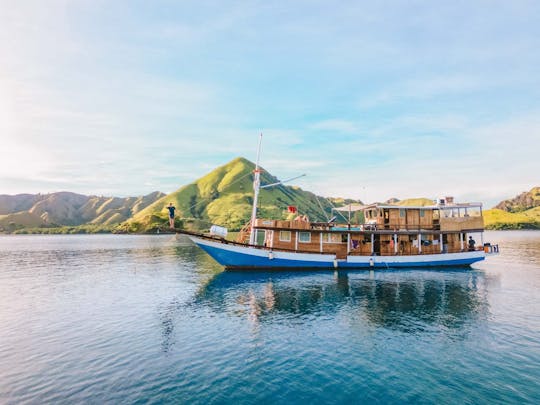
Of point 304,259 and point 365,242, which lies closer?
point 304,259

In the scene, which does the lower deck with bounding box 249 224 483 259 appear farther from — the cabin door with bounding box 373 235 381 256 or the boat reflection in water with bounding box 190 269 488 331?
the boat reflection in water with bounding box 190 269 488 331

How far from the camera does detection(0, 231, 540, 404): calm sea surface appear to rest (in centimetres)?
1548

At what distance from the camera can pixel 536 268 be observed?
54500 mm

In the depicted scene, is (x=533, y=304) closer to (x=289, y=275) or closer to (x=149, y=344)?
(x=289, y=275)

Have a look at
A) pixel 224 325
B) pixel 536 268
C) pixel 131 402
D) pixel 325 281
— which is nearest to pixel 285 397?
pixel 131 402

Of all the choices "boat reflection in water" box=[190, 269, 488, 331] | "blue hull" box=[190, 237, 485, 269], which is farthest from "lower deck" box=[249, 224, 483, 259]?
"boat reflection in water" box=[190, 269, 488, 331]

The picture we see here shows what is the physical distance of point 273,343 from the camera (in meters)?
21.4

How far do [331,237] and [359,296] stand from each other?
1743cm

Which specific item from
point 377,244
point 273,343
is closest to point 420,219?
point 377,244

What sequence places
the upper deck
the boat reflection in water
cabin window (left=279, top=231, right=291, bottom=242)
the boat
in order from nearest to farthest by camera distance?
the boat reflection in water < the boat < cabin window (left=279, top=231, right=291, bottom=242) < the upper deck

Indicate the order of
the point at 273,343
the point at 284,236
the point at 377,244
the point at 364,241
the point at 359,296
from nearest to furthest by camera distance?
the point at 273,343 → the point at 359,296 → the point at 284,236 → the point at 364,241 → the point at 377,244

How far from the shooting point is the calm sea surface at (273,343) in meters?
15.5

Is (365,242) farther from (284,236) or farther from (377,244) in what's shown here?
(284,236)

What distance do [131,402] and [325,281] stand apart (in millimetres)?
31096
